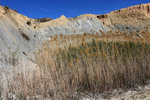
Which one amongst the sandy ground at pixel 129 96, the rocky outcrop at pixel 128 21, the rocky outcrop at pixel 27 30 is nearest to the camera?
the sandy ground at pixel 129 96

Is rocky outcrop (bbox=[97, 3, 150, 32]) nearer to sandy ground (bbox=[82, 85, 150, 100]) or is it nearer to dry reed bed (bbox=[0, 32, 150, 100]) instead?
dry reed bed (bbox=[0, 32, 150, 100])

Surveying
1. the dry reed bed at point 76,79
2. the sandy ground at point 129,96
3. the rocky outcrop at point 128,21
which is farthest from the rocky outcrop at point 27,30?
the rocky outcrop at point 128,21

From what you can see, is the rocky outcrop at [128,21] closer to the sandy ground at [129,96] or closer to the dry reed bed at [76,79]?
the dry reed bed at [76,79]

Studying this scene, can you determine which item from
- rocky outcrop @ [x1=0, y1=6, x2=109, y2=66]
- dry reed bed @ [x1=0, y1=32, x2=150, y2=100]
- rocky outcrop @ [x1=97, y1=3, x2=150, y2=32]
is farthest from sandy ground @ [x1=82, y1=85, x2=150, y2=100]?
rocky outcrop @ [x1=97, y1=3, x2=150, y2=32]

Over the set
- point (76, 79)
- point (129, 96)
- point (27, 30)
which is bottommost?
point (129, 96)

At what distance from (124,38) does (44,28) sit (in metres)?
9.12

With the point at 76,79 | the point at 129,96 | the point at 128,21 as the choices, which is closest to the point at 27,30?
the point at 76,79

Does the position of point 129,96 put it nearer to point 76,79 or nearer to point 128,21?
point 76,79

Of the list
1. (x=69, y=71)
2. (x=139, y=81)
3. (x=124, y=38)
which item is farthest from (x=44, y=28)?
(x=139, y=81)

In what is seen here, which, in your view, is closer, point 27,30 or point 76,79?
point 76,79

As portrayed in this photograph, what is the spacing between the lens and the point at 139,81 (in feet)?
14.4

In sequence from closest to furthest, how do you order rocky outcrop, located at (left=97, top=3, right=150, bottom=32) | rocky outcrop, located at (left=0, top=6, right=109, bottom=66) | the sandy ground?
the sandy ground → rocky outcrop, located at (left=0, top=6, right=109, bottom=66) → rocky outcrop, located at (left=97, top=3, right=150, bottom=32)

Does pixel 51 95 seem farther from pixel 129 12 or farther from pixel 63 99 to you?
pixel 129 12

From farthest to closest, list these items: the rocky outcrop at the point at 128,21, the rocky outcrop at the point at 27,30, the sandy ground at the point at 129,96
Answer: the rocky outcrop at the point at 128,21, the rocky outcrop at the point at 27,30, the sandy ground at the point at 129,96
